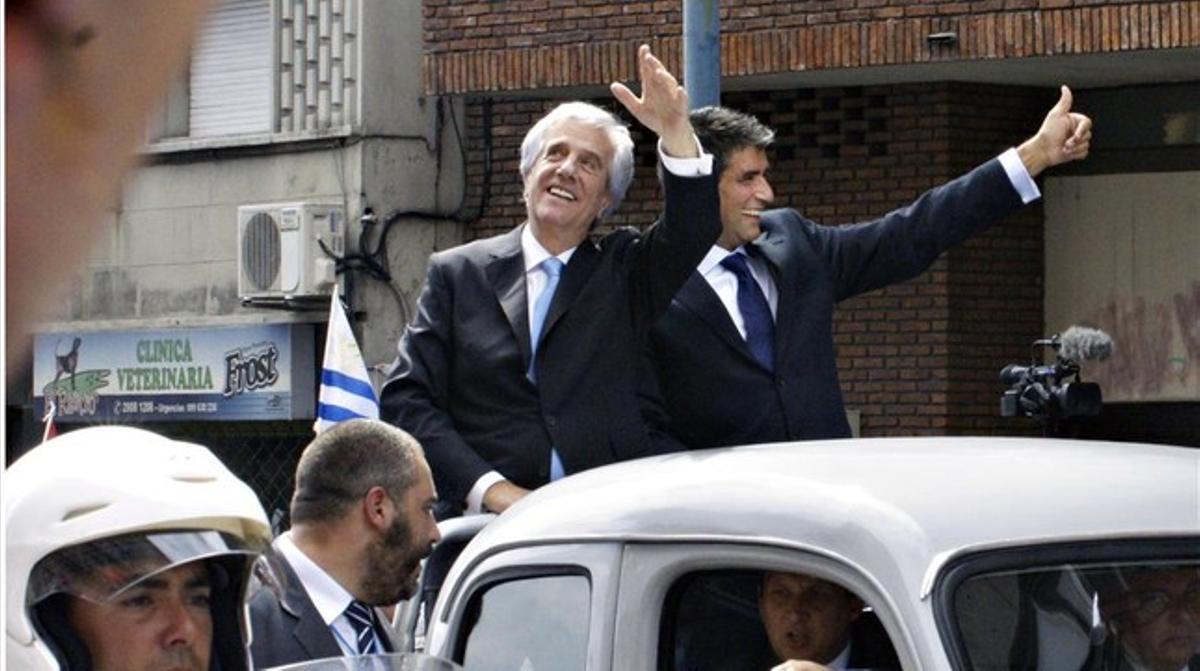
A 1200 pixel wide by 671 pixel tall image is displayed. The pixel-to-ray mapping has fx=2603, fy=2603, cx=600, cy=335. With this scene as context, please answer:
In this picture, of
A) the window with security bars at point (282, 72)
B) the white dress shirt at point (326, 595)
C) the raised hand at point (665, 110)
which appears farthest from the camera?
the window with security bars at point (282, 72)

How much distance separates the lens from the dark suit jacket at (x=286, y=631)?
4352 mm

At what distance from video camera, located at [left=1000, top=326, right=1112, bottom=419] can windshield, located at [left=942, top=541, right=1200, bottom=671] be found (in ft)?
29.4

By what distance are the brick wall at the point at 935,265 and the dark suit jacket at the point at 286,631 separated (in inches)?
512

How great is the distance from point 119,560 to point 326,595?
63.7 inches

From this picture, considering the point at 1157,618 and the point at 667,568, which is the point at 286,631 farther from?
the point at 1157,618

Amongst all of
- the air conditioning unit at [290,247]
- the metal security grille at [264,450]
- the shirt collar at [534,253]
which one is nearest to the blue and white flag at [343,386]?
the shirt collar at [534,253]

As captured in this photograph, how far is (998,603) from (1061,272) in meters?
14.7

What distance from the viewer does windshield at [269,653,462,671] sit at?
3412 mm

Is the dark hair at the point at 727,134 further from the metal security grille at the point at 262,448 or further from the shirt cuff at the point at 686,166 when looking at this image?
the metal security grille at the point at 262,448

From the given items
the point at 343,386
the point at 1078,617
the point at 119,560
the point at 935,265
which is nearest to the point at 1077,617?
the point at 1078,617

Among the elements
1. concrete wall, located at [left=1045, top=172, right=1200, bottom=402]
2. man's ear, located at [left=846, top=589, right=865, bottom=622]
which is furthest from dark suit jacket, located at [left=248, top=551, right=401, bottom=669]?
concrete wall, located at [left=1045, top=172, right=1200, bottom=402]

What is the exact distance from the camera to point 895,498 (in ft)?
11.6

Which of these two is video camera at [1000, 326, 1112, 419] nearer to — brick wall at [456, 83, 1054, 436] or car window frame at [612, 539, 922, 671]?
brick wall at [456, 83, 1054, 436]

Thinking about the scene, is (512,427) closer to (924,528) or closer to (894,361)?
(924,528)
